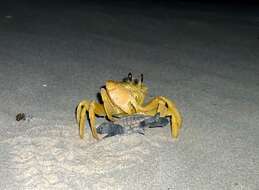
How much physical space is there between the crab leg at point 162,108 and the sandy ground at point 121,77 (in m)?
0.14

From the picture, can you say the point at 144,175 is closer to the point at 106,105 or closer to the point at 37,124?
the point at 106,105

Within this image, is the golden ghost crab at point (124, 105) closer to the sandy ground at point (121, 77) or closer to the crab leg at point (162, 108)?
the crab leg at point (162, 108)

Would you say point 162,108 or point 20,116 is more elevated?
point 162,108

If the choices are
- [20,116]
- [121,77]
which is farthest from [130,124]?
[121,77]

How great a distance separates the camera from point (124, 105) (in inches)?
118

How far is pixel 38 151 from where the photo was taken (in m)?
2.87

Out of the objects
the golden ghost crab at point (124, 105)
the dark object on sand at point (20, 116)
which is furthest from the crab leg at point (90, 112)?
the dark object on sand at point (20, 116)

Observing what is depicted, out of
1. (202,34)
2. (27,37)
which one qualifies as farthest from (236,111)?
(27,37)

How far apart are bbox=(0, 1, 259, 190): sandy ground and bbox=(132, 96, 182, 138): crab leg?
0.14 metres

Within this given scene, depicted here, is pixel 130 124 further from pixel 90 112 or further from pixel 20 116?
pixel 20 116

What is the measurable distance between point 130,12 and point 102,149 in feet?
15.6

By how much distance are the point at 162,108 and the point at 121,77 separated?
4.60 ft

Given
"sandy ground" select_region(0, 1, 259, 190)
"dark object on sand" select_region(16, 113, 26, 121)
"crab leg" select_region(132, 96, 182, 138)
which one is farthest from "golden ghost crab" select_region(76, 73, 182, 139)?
"dark object on sand" select_region(16, 113, 26, 121)

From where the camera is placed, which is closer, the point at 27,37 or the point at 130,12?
the point at 27,37
